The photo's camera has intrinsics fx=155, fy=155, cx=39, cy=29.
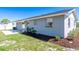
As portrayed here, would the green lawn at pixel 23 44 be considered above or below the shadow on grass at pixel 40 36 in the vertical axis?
below

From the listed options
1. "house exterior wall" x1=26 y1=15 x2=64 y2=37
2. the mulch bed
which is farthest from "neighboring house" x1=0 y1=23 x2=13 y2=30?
the mulch bed

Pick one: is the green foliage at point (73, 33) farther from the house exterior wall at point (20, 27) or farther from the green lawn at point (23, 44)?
the house exterior wall at point (20, 27)

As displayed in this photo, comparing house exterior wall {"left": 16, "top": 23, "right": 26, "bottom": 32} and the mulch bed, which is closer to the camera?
the mulch bed

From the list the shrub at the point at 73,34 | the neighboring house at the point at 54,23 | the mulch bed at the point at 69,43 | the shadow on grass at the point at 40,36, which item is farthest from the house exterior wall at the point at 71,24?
the shadow on grass at the point at 40,36

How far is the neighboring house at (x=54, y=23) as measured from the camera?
7.15m

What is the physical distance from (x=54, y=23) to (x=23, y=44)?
1.80m

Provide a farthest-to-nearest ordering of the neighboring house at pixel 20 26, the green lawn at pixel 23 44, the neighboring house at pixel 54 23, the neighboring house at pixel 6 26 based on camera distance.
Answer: the neighboring house at pixel 20 26, the neighboring house at pixel 6 26, the neighboring house at pixel 54 23, the green lawn at pixel 23 44

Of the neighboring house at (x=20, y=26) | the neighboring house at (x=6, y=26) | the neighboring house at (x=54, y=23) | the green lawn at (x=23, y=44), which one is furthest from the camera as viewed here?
the neighboring house at (x=20, y=26)

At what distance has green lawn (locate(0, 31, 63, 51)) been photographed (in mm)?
6973

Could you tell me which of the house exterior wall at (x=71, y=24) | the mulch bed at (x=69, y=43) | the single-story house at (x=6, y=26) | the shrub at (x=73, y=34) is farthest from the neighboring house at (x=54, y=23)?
the single-story house at (x=6, y=26)

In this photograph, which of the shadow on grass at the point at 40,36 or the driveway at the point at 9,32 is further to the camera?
the driveway at the point at 9,32

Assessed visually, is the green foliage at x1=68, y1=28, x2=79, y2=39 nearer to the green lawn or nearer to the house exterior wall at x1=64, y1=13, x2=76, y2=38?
the house exterior wall at x1=64, y1=13, x2=76, y2=38

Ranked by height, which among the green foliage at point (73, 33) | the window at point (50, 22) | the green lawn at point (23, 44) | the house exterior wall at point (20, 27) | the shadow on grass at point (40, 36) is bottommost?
the green lawn at point (23, 44)
